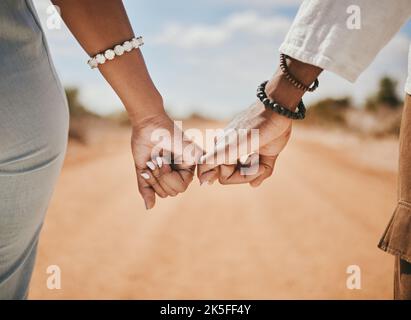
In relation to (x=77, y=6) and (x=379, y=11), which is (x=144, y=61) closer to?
(x=77, y=6)

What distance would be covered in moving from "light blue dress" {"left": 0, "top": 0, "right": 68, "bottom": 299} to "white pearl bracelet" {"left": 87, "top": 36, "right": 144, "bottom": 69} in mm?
473

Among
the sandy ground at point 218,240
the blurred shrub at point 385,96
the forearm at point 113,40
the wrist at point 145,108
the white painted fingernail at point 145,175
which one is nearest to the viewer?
the forearm at point 113,40

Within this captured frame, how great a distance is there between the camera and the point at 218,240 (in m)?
5.07

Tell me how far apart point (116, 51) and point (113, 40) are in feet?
0.13

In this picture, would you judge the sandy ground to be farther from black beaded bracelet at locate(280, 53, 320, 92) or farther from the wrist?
black beaded bracelet at locate(280, 53, 320, 92)

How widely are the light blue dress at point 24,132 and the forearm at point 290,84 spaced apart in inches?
33.0

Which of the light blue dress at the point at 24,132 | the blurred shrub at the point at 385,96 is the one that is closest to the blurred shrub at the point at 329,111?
the blurred shrub at the point at 385,96

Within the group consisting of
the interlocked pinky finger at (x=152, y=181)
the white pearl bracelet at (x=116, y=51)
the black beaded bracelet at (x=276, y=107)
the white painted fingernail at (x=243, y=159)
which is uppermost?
the white pearl bracelet at (x=116, y=51)

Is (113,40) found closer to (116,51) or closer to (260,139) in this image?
(116,51)

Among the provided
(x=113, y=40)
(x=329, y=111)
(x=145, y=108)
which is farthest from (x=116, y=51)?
Answer: (x=329, y=111)

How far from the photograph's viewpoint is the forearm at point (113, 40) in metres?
1.61

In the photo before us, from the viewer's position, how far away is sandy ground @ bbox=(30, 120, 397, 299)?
13.2 ft

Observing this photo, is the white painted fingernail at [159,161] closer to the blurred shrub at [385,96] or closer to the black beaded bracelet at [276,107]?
the black beaded bracelet at [276,107]
